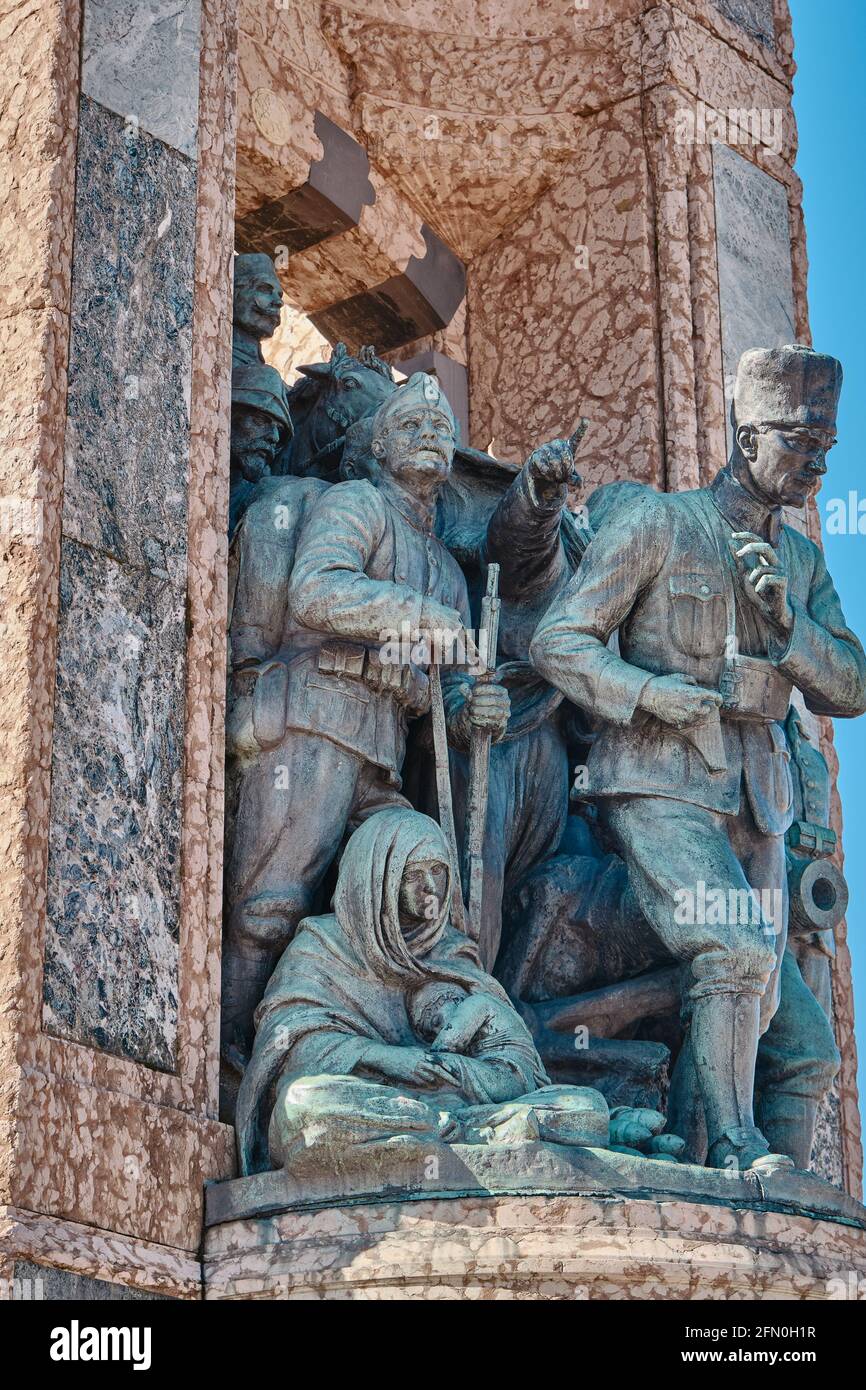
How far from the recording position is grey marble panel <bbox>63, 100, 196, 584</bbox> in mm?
7727

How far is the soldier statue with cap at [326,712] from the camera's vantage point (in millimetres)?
7961

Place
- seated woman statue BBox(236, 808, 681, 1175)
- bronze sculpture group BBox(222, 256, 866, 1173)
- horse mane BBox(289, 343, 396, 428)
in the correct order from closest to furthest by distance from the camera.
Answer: seated woman statue BBox(236, 808, 681, 1175) → bronze sculpture group BBox(222, 256, 866, 1173) → horse mane BBox(289, 343, 396, 428)

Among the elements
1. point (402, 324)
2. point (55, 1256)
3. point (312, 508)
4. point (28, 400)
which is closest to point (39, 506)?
point (28, 400)

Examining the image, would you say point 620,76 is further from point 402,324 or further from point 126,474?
point 126,474

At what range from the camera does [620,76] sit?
10.8 m

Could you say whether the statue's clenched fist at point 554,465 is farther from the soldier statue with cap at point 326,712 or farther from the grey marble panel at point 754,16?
the grey marble panel at point 754,16

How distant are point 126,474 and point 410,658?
0.95 m

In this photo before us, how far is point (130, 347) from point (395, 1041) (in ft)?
6.55

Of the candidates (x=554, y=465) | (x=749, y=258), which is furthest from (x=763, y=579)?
(x=749, y=258)

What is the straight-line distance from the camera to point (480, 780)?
27.1 feet

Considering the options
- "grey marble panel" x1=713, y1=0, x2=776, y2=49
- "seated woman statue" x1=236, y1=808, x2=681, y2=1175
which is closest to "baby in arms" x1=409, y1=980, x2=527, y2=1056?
"seated woman statue" x1=236, y1=808, x2=681, y2=1175

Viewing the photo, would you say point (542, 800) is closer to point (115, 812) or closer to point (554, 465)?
point (554, 465)

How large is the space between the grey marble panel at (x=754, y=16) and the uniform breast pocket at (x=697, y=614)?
11.6 feet

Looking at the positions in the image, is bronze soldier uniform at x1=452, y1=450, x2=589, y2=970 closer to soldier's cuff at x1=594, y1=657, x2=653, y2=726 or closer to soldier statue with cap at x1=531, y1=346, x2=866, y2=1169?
soldier statue with cap at x1=531, y1=346, x2=866, y2=1169
